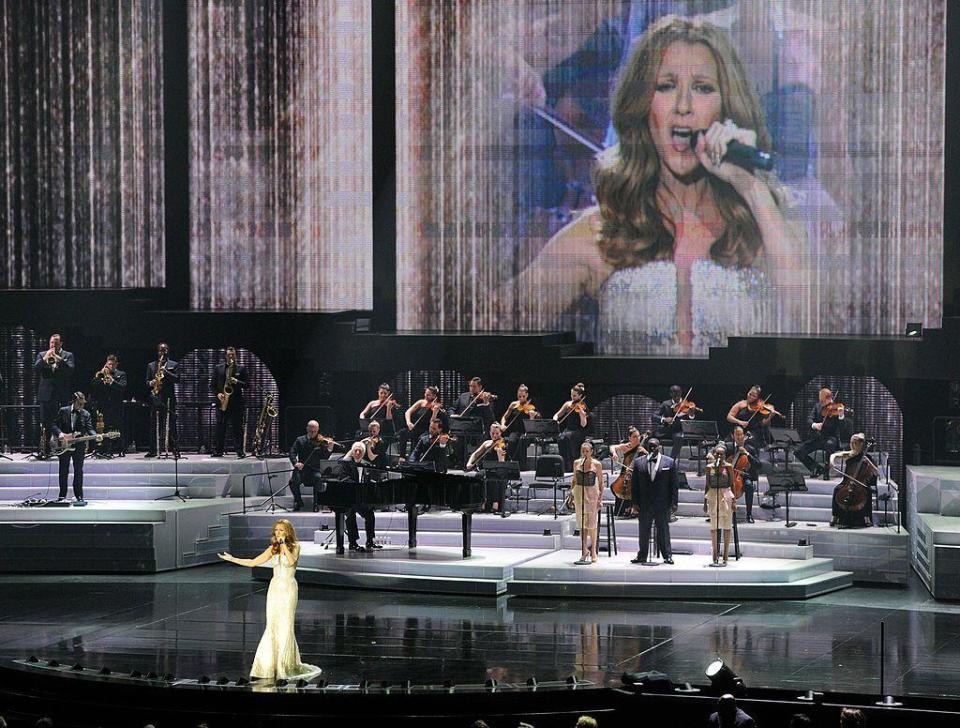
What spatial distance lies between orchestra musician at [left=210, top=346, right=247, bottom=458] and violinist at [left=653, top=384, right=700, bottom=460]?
488 cm

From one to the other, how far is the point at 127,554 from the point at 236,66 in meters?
7.52

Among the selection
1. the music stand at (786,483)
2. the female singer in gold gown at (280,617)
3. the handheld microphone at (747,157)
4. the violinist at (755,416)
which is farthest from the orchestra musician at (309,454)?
the handheld microphone at (747,157)

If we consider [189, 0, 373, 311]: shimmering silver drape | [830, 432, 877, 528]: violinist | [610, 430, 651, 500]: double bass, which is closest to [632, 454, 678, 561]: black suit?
[610, 430, 651, 500]: double bass

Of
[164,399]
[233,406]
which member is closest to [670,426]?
[233,406]

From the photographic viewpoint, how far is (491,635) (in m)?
14.9

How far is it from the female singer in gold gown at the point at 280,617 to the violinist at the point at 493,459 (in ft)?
18.9

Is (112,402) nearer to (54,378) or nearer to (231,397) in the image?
(54,378)

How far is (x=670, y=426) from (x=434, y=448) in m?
2.75

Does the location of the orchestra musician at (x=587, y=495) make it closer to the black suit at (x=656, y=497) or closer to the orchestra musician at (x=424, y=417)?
the black suit at (x=656, y=497)

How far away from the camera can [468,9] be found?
2291cm

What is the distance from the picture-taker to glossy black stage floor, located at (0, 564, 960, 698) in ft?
43.9

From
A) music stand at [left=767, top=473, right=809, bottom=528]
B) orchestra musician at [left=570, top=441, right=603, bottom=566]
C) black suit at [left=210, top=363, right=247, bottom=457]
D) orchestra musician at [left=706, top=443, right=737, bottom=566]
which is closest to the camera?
orchestra musician at [left=706, top=443, right=737, bottom=566]

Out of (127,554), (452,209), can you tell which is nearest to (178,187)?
(452,209)

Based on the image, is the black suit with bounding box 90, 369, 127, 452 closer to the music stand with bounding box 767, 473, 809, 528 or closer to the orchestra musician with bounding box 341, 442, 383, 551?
the orchestra musician with bounding box 341, 442, 383, 551
